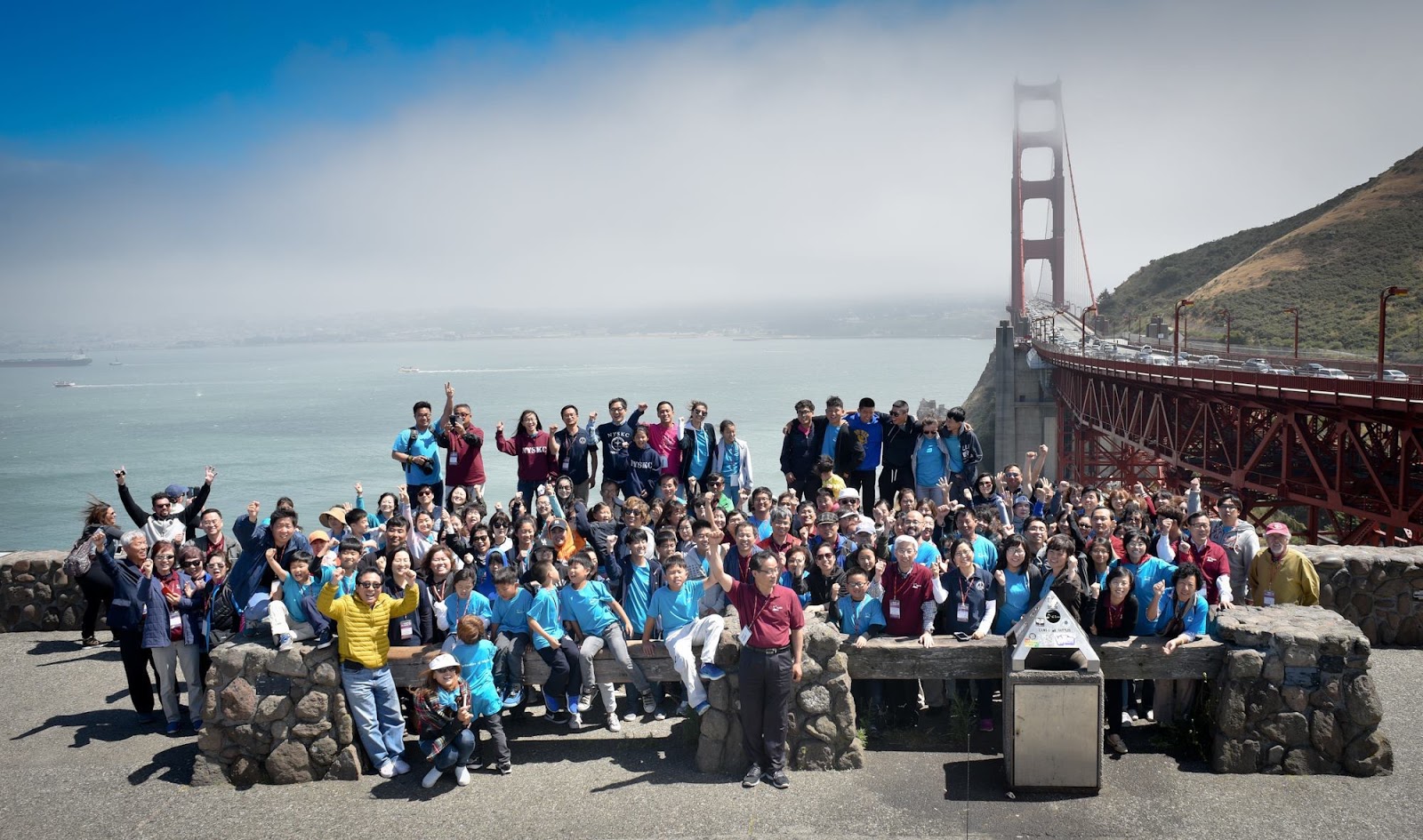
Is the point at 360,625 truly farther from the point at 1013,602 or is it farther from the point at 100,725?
the point at 1013,602

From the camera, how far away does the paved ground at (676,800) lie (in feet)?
18.5

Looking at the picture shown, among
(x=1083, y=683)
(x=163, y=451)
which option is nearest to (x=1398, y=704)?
(x=1083, y=683)

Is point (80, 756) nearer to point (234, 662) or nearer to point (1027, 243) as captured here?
point (234, 662)

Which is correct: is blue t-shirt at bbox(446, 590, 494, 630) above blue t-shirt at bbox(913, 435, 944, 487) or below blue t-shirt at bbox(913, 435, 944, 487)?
below

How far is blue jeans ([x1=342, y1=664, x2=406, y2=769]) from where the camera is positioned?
21.1 ft

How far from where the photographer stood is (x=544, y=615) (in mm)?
6746

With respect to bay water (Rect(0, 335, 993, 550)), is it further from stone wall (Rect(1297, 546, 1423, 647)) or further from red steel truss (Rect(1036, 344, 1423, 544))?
stone wall (Rect(1297, 546, 1423, 647))

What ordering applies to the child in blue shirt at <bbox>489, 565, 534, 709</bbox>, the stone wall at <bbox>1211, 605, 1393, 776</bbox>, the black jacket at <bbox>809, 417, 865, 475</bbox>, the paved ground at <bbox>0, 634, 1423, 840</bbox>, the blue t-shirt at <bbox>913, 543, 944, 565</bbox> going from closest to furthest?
the paved ground at <bbox>0, 634, 1423, 840</bbox> < the stone wall at <bbox>1211, 605, 1393, 776</bbox> < the child in blue shirt at <bbox>489, 565, 534, 709</bbox> < the blue t-shirt at <bbox>913, 543, 944, 565</bbox> < the black jacket at <bbox>809, 417, 865, 475</bbox>

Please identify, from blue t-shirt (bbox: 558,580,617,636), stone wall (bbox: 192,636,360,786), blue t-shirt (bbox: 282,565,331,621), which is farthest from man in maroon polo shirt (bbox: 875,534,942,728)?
blue t-shirt (bbox: 282,565,331,621)

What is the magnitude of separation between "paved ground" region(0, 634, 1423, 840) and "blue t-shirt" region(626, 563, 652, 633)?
0.79m

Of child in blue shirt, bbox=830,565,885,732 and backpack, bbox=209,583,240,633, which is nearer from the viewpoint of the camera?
child in blue shirt, bbox=830,565,885,732

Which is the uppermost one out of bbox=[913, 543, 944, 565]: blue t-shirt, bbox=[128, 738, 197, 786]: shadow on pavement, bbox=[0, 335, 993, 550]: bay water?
bbox=[913, 543, 944, 565]: blue t-shirt

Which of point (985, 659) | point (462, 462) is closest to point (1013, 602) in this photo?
point (985, 659)

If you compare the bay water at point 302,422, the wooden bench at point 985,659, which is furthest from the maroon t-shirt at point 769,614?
the bay water at point 302,422
